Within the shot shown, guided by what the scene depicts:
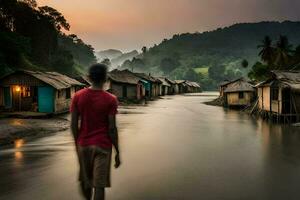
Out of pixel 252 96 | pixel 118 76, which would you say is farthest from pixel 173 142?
pixel 118 76

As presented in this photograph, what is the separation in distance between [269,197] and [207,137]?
10590 millimetres

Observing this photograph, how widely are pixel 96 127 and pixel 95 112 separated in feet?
0.70

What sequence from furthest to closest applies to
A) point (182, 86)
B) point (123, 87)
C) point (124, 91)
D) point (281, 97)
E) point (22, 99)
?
point (182, 86), point (124, 91), point (123, 87), point (22, 99), point (281, 97)

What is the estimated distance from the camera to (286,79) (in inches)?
1045

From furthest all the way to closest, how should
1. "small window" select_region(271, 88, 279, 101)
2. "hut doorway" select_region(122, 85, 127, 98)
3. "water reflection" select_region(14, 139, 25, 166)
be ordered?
"hut doorway" select_region(122, 85, 127, 98) → "small window" select_region(271, 88, 279, 101) → "water reflection" select_region(14, 139, 25, 166)

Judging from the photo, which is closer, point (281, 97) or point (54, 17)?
point (281, 97)

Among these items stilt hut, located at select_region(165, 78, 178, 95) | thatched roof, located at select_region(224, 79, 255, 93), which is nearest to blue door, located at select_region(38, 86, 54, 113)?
thatched roof, located at select_region(224, 79, 255, 93)

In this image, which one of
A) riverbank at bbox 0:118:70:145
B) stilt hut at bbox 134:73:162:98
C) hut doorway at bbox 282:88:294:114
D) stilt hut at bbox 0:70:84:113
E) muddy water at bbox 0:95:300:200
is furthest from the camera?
stilt hut at bbox 134:73:162:98

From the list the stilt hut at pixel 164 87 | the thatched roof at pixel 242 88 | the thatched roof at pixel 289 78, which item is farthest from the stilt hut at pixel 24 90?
the stilt hut at pixel 164 87

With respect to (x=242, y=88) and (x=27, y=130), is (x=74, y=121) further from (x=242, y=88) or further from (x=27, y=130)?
(x=242, y=88)

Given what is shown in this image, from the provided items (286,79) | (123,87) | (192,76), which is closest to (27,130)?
(286,79)

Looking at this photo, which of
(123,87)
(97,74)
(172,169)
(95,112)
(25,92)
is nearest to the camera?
(95,112)

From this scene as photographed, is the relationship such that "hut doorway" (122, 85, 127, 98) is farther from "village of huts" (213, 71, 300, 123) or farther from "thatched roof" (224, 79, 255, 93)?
"village of huts" (213, 71, 300, 123)

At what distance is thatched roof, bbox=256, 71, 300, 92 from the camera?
24672 mm
